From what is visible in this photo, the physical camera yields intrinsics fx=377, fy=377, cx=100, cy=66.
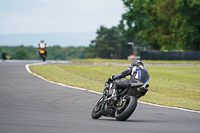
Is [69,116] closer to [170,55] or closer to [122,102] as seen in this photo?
[122,102]

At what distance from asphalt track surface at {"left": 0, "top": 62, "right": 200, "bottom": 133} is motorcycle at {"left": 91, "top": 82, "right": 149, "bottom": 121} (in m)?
0.21

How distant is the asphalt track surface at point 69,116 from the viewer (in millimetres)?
7930

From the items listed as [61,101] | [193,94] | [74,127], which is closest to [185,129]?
[74,127]

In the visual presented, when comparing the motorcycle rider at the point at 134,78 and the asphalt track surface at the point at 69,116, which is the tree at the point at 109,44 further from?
the motorcycle rider at the point at 134,78

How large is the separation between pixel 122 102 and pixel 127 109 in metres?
0.35

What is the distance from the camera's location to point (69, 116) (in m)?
9.95

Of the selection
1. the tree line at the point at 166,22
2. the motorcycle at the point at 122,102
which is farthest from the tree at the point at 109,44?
the motorcycle at the point at 122,102

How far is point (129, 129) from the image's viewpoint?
793 centimetres

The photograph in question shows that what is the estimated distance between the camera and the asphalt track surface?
312 inches

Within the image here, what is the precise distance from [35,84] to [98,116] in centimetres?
906

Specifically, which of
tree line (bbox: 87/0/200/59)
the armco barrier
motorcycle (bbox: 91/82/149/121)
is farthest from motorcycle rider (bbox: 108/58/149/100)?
tree line (bbox: 87/0/200/59)

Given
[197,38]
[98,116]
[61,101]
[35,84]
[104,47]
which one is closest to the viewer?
[98,116]

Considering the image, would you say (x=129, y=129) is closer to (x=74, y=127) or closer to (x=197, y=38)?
(x=74, y=127)

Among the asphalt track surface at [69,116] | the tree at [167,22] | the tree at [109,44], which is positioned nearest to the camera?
the asphalt track surface at [69,116]
